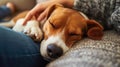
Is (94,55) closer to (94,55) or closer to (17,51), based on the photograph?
(94,55)

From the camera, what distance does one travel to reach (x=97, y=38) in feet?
3.27

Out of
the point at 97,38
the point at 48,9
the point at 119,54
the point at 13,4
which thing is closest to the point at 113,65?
the point at 119,54

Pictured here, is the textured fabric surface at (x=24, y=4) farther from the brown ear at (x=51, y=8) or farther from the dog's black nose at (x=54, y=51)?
the dog's black nose at (x=54, y=51)

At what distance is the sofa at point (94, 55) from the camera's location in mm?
731

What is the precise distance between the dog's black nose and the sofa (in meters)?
0.03

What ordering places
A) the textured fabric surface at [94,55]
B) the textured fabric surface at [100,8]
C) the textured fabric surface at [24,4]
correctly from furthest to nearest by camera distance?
the textured fabric surface at [24,4], the textured fabric surface at [100,8], the textured fabric surface at [94,55]

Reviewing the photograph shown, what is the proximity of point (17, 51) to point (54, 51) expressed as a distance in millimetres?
143

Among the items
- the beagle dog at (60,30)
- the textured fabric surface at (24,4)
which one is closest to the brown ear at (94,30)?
the beagle dog at (60,30)

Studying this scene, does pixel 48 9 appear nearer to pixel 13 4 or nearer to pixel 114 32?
pixel 114 32

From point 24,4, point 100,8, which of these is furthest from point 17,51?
point 24,4

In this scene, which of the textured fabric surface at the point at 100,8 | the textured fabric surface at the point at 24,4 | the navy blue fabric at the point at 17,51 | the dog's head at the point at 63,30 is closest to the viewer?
the navy blue fabric at the point at 17,51

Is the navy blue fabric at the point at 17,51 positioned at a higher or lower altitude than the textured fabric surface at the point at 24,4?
higher

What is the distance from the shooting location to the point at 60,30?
104 cm

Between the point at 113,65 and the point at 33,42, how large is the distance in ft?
1.33
